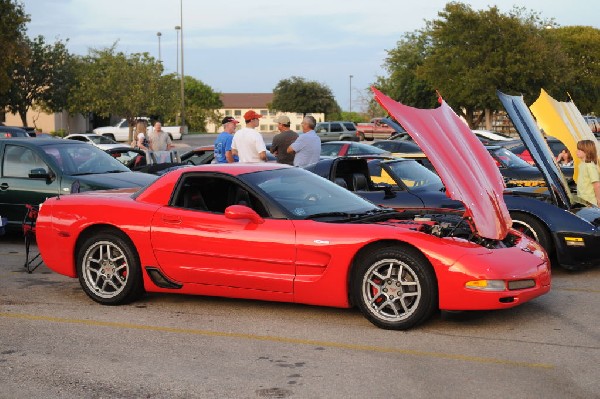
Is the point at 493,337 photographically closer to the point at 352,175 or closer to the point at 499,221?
the point at 499,221

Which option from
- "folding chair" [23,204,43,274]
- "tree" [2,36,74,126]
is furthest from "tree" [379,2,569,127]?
"folding chair" [23,204,43,274]

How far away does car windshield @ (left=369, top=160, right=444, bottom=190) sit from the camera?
1148 centimetres

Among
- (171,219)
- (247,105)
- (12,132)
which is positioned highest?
(247,105)

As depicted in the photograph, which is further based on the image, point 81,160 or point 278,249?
point 81,160

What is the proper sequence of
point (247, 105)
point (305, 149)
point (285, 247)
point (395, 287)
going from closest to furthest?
point (395, 287)
point (285, 247)
point (305, 149)
point (247, 105)

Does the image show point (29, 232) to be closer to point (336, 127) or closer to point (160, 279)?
point (160, 279)

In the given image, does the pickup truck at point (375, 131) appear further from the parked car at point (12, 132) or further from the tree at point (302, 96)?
the tree at point (302, 96)

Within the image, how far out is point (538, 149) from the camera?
10336mm

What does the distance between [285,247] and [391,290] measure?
3.07 feet

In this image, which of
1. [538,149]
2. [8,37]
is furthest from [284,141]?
[8,37]

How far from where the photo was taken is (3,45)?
42719mm

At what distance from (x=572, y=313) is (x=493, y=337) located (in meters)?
1.27

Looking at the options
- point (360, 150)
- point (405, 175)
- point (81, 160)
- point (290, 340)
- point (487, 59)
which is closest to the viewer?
point (290, 340)

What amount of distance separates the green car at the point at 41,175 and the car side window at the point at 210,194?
14.0ft
